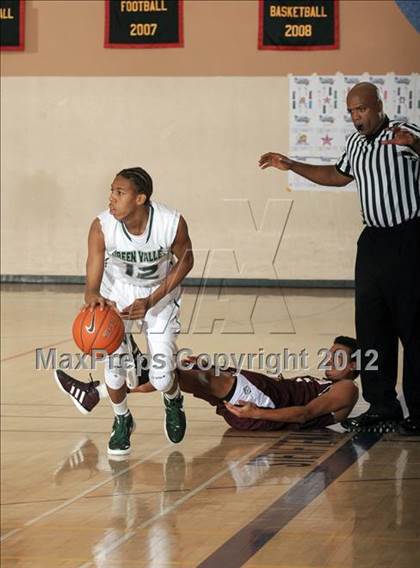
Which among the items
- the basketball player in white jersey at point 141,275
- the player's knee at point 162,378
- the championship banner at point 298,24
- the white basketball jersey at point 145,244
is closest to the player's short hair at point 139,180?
the basketball player in white jersey at point 141,275

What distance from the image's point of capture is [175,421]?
6023 millimetres

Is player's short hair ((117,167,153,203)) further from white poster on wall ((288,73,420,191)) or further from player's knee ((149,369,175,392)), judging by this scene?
white poster on wall ((288,73,420,191))

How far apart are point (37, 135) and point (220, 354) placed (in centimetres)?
586

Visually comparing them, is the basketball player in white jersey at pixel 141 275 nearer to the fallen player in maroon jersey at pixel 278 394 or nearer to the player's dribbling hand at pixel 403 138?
the fallen player in maroon jersey at pixel 278 394

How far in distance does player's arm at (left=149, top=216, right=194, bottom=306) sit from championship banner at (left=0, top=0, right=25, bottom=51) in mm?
8288

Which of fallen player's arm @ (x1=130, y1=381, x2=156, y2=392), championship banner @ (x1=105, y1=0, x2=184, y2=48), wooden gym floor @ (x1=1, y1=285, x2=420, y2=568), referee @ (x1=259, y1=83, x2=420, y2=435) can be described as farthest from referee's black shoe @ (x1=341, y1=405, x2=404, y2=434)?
championship banner @ (x1=105, y1=0, x2=184, y2=48)

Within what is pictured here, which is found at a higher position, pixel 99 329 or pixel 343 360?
pixel 99 329

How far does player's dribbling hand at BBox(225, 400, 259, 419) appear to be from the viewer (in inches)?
242

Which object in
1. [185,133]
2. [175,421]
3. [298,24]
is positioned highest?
[298,24]

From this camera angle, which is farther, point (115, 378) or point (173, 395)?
point (173, 395)

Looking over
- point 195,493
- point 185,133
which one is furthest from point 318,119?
point 195,493

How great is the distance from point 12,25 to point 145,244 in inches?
331

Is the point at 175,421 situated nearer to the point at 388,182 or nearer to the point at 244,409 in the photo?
the point at 244,409

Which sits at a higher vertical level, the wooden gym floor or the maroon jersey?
the maroon jersey
